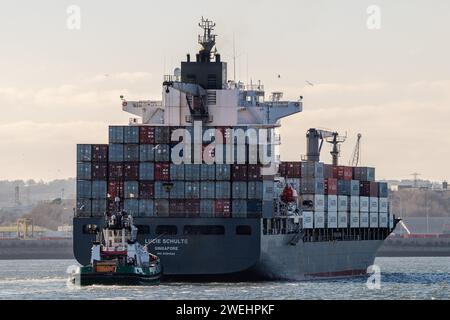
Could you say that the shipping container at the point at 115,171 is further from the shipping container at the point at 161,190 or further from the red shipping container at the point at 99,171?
the shipping container at the point at 161,190

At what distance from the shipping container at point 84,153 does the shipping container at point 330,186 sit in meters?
22.3

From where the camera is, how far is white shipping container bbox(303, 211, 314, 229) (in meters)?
111

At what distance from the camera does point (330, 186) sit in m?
116

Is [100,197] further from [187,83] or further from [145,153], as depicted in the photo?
[187,83]

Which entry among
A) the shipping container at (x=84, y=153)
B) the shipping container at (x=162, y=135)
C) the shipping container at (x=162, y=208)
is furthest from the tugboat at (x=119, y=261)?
the shipping container at (x=84, y=153)

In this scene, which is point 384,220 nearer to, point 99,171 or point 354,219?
point 354,219

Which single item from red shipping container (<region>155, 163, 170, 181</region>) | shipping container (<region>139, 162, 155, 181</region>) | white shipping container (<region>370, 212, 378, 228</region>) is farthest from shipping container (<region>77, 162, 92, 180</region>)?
white shipping container (<region>370, 212, 378, 228</region>)

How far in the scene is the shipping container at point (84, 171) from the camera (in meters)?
101

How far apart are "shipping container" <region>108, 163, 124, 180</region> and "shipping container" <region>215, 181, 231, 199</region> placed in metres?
6.36

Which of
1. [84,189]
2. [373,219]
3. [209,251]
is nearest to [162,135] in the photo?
[84,189]

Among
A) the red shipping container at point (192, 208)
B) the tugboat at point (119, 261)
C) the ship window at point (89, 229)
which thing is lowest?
the tugboat at point (119, 261)

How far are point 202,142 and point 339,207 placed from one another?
22.3 m

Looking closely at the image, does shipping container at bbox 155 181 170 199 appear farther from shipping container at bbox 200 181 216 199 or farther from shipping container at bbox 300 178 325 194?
shipping container at bbox 300 178 325 194
